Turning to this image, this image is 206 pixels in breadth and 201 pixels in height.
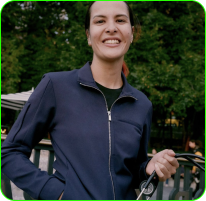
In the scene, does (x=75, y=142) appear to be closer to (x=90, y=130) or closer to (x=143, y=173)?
(x=90, y=130)

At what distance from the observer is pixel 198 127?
18.4 m

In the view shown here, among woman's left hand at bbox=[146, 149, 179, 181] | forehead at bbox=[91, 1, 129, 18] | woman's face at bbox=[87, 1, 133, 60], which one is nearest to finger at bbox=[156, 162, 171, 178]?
woman's left hand at bbox=[146, 149, 179, 181]

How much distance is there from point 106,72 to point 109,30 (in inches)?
10.8

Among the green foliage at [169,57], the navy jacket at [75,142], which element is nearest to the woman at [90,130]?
the navy jacket at [75,142]

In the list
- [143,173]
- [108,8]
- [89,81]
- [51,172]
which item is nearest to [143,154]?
[143,173]

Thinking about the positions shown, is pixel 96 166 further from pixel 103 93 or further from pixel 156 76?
pixel 156 76

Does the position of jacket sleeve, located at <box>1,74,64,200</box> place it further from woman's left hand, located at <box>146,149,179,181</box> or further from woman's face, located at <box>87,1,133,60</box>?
woman's left hand, located at <box>146,149,179,181</box>

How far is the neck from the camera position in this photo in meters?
1.75

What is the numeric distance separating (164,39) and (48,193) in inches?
436

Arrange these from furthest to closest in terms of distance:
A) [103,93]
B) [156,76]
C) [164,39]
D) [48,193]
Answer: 1. [164,39]
2. [156,76]
3. [103,93]
4. [48,193]

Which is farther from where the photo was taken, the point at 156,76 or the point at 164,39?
the point at 164,39

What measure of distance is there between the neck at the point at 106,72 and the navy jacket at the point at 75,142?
0.10 metres

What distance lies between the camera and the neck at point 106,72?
175 centimetres

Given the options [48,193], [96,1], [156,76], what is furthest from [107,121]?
[156,76]
